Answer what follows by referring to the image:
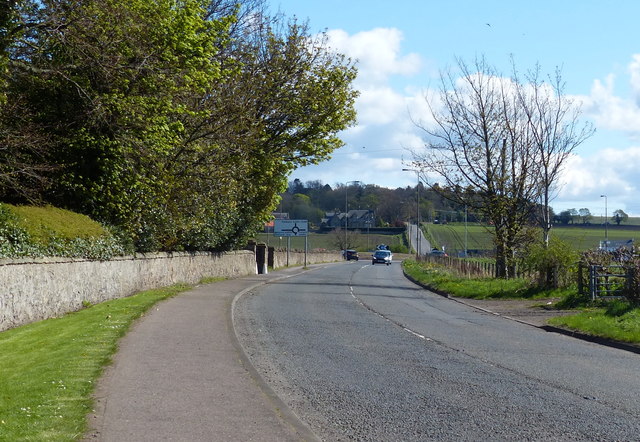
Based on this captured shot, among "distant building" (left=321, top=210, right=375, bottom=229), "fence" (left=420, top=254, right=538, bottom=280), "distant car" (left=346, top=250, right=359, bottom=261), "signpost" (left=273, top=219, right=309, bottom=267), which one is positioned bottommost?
"distant car" (left=346, top=250, right=359, bottom=261)

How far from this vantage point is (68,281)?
64.9 ft


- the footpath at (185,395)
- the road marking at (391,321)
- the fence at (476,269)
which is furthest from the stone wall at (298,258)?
the footpath at (185,395)

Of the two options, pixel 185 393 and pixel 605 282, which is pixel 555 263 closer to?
pixel 605 282

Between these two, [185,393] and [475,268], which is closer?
[185,393]

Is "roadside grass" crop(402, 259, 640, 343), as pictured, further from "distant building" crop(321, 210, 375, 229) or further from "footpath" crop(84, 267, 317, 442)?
"distant building" crop(321, 210, 375, 229)

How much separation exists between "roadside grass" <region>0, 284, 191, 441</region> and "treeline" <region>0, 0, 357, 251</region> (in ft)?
13.0

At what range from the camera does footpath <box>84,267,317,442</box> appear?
7.34 m

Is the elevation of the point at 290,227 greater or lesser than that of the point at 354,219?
lesser

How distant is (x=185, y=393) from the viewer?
365 inches

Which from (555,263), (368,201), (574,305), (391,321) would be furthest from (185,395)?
(368,201)

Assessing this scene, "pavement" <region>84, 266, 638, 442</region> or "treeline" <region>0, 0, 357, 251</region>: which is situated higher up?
"treeline" <region>0, 0, 357, 251</region>

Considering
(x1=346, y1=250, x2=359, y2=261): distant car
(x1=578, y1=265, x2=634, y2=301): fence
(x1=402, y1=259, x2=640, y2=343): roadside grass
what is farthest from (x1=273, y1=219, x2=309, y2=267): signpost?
(x1=346, y1=250, x2=359, y2=261): distant car

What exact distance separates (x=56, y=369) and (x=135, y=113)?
13.0m

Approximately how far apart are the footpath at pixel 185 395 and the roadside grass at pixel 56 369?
0.73ft
